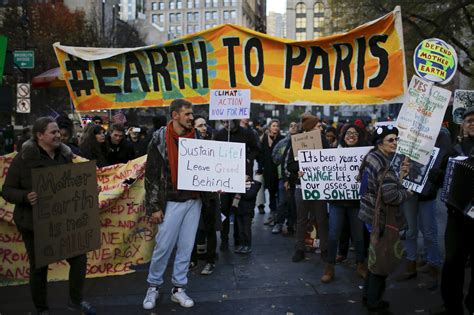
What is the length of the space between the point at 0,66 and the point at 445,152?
5223mm

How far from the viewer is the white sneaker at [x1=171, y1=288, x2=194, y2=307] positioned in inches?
184

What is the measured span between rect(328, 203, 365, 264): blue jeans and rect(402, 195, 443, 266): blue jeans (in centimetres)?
51

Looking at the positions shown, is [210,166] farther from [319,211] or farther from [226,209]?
[226,209]

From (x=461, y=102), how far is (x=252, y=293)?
234 inches

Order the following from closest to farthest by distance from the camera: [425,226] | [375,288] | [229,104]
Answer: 1. [375,288]
2. [425,226]
3. [229,104]

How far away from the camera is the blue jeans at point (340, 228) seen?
5.41 meters

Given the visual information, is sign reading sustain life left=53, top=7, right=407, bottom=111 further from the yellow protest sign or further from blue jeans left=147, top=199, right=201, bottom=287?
blue jeans left=147, top=199, right=201, bottom=287

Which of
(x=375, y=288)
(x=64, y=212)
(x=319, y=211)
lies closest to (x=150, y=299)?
(x=64, y=212)

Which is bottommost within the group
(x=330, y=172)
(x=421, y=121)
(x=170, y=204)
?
(x=170, y=204)

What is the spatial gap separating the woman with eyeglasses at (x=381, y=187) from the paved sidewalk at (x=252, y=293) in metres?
0.24

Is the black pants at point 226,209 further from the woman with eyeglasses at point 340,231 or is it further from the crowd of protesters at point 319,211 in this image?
the woman with eyeglasses at point 340,231

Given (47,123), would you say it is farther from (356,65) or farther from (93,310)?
(356,65)

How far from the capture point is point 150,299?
4668mm

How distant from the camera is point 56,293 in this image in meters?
5.15
